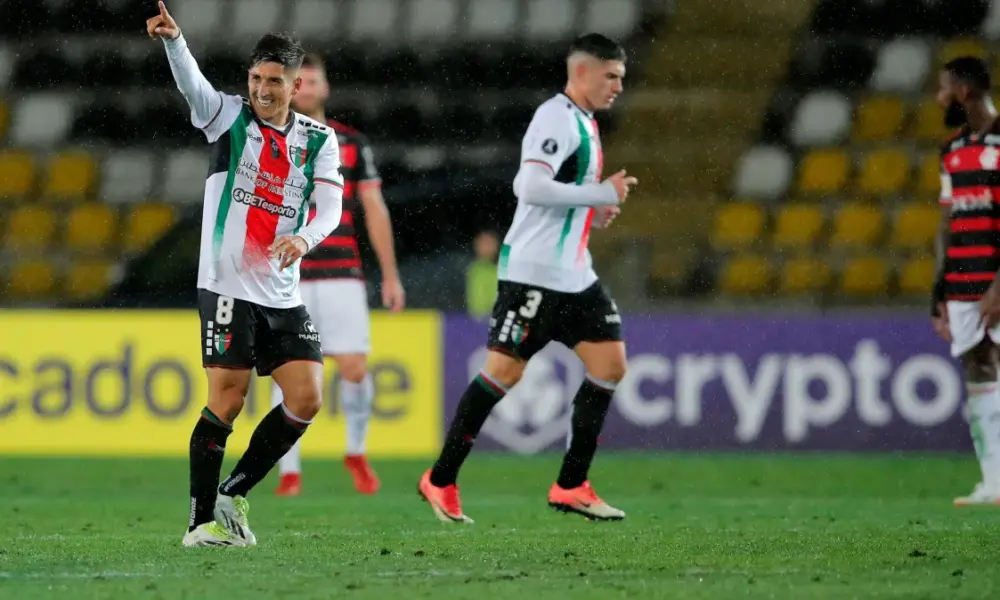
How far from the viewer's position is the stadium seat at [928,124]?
58.1 ft

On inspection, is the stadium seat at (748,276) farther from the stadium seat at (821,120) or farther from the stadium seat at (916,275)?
the stadium seat at (821,120)

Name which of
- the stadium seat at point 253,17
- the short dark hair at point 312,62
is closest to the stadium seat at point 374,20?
the stadium seat at point 253,17

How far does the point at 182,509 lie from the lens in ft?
26.6

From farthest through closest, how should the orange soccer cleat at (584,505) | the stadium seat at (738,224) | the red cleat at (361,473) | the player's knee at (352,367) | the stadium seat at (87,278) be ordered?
the stadium seat at (738,224), the stadium seat at (87,278), the player's knee at (352,367), the red cleat at (361,473), the orange soccer cleat at (584,505)

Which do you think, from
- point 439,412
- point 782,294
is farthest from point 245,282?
point 782,294

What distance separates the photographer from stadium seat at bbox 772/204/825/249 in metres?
16.6

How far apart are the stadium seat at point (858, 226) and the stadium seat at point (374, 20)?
503 centimetres

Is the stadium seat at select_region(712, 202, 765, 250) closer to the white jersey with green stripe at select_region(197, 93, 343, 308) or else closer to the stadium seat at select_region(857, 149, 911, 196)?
the stadium seat at select_region(857, 149, 911, 196)

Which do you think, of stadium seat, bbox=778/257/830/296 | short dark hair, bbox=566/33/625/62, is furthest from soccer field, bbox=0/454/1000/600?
stadium seat, bbox=778/257/830/296

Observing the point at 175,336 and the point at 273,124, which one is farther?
the point at 175,336

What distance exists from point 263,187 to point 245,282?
1.11 feet

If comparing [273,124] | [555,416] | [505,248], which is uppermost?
[273,124]

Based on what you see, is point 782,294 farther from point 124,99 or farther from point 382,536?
point 382,536

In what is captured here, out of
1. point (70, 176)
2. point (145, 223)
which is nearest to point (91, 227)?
point (145, 223)
